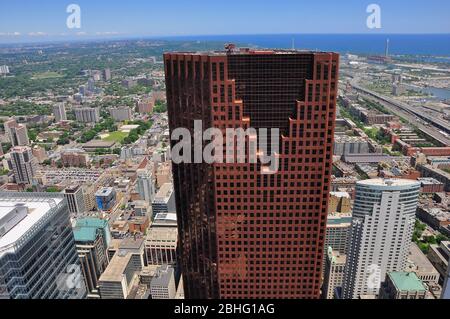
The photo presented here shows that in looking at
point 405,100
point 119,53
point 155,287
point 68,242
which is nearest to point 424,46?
point 405,100

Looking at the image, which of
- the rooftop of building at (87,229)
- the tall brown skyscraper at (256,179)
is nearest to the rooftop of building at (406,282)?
the tall brown skyscraper at (256,179)

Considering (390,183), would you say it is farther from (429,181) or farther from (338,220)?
(429,181)

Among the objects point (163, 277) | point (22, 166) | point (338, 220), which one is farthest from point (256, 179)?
point (22, 166)

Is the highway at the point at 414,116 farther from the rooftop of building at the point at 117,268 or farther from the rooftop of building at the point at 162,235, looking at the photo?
the rooftop of building at the point at 117,268

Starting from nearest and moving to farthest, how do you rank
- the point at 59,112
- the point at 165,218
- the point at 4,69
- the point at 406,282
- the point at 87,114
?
the point at 406,282 → the point at 165,218 → the point at 4,69 → the point at 59,112 → the point at 87,114

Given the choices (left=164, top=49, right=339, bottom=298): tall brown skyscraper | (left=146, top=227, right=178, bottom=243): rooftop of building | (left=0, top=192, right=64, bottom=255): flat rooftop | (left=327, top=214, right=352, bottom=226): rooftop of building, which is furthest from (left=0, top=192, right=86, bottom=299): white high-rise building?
(left=327, top=214, right=352, bottom=226): rooftop of building
